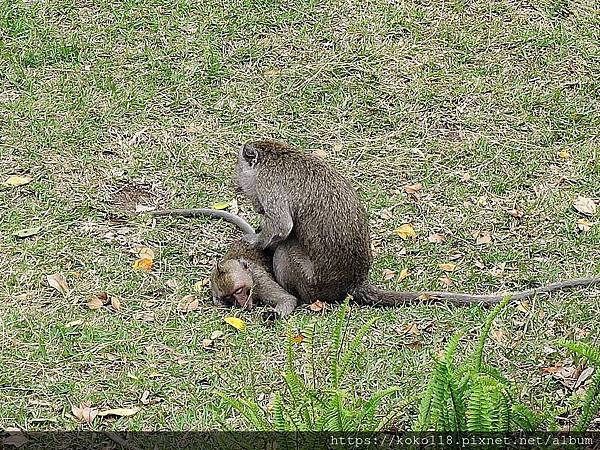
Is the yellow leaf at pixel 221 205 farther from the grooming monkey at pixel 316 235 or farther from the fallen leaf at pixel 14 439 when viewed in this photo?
the fallen leaf at pixel 14 439

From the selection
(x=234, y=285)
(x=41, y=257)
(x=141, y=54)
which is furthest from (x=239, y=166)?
(x=141, y=54)

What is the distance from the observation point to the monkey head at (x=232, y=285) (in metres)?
5.79

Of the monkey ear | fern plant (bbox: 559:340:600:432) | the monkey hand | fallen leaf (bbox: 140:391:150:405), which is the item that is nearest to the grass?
fallen leaf (bbox: 140:391:150:405)

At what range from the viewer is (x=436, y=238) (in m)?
6.61

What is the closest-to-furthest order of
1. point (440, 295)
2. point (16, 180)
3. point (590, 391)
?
point (590, 391) < point (440, 295) < point (16, 180)

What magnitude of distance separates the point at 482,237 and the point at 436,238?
0.31 meters

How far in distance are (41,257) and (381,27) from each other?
159 inches

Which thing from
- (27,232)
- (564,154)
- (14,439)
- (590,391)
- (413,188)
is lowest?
(27,232)

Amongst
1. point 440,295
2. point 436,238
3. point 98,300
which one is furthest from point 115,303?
point 436,238

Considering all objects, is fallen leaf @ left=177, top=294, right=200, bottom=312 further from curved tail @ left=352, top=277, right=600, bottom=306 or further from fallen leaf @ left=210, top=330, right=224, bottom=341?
curved tail @ left=352, top=277, right=600, bottom=306

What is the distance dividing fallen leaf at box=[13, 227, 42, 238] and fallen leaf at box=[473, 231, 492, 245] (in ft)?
9.51

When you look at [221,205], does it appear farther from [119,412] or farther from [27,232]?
[119,412]

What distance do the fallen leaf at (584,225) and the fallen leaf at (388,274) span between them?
1379 millimetres

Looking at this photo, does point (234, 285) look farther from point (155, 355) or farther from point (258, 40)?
point (258, 40)
